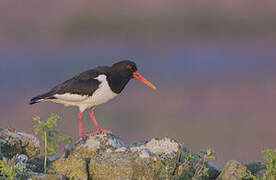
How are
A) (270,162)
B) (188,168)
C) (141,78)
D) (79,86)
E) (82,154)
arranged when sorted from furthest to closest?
(141,78), (79,86), (82,154), (188,168), (270,162)

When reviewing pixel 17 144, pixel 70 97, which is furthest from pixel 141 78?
pixel 17 144

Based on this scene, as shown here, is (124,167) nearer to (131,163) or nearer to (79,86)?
(131,163)

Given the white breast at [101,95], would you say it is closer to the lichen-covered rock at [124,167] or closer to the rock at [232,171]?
the lichen-covered rock at [124,167]

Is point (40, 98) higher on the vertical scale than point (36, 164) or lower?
higher

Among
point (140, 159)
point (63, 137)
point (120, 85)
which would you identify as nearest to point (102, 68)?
point (120, 85)

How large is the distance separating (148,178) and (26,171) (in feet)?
5.37

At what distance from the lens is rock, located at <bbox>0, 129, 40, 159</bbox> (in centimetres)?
709

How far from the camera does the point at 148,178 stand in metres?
6.28

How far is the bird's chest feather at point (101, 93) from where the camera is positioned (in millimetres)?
9758

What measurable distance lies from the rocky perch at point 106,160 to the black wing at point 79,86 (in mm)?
2011

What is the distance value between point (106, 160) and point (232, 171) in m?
1.90

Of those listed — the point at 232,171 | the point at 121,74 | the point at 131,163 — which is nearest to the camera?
the point at 131,163

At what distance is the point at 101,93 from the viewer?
9789mm

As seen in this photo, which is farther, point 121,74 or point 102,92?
point 121,74
